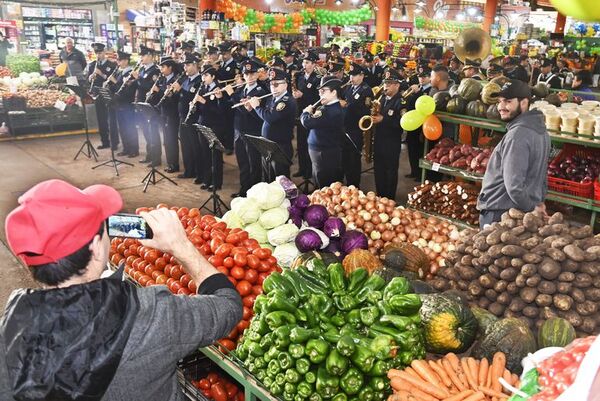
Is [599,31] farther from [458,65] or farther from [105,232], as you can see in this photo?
[105,232]

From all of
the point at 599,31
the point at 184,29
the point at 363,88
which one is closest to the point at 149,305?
the point at 363,88

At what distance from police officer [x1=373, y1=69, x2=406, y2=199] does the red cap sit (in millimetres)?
6560

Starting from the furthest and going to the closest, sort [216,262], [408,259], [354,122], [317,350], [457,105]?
[354,122] < [457,105] < [408,259] < [216,262] < [317,350]

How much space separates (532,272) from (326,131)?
4.41m

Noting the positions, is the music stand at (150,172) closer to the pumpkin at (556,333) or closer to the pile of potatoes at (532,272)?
the pile of potatoes at (532,272)

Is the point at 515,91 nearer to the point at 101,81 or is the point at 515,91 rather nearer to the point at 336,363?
the point at 336,363

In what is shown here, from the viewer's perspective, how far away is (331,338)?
2.55 metres

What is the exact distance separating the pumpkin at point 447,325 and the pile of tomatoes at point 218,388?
1.40 meters

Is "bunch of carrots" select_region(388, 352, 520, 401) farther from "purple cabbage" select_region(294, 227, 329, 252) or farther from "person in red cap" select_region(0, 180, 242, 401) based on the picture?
"purple cabbage" select_region(294, 227, 329, 252)

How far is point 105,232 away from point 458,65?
42.5 feet

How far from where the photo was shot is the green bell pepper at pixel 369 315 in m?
2.66

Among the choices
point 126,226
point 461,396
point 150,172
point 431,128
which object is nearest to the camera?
point 126,226

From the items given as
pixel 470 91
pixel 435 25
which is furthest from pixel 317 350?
pixel 435 25

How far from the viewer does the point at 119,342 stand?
169 cm
